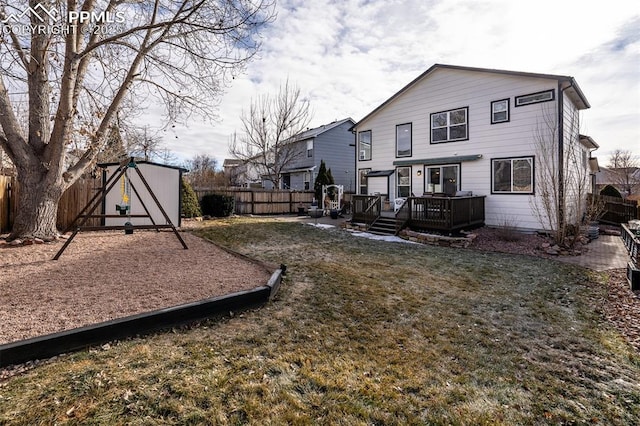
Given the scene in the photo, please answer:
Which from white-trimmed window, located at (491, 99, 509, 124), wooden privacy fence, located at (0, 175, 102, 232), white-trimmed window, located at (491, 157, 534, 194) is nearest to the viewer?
wooden privacy fence, located at (0, 175, 102, 232)

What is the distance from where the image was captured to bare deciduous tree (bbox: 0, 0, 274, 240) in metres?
7.34

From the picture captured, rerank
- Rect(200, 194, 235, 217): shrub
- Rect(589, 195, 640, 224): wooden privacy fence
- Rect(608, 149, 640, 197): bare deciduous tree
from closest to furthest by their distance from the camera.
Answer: Rect(589, 195, 640, 224): wooden privacy fence
Rect(200, 194, 235, 217): shrub
Rect(608, 149, 640, 197): bare deciduous tree

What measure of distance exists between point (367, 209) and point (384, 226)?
1.28 metres

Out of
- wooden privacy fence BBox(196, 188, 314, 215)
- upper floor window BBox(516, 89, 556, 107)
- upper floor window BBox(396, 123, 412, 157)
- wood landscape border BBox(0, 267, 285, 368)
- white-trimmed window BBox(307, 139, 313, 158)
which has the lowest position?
wood landscape border BBox(0, 267, 285, 368)

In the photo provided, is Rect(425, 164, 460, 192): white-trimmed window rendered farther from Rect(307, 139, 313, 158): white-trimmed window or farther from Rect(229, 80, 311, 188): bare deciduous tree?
Rect(229, 80, 311, 188): bare deciduous tree

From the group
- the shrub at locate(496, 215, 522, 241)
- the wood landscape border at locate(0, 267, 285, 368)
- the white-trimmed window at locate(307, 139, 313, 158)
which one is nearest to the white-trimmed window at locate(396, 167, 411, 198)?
the shrub at locate(496, 215, 522, 241)

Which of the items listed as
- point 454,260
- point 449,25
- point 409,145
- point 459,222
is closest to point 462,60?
point 409,145

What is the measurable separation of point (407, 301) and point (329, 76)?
11.3m

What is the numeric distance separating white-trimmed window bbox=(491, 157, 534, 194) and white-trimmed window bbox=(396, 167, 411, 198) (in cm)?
370

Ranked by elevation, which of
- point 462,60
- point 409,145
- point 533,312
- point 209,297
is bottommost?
point 533,312

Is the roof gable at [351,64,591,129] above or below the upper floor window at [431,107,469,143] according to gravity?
above

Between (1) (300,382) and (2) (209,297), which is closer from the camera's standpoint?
(1) (300,382)

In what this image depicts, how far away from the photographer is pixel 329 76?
13.2 metres

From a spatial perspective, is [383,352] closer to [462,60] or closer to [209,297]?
[209,297]
